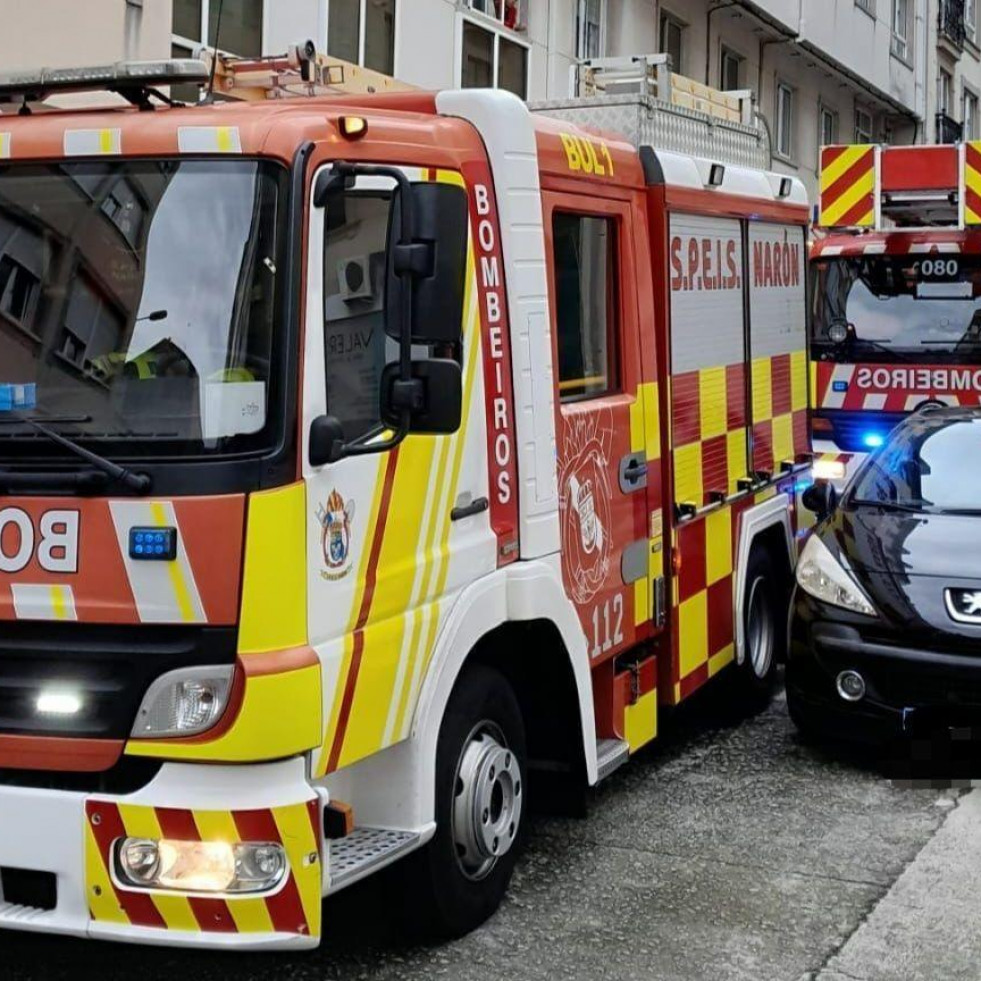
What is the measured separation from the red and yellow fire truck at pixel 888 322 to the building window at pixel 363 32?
14.8 feet

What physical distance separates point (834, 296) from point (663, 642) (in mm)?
6663

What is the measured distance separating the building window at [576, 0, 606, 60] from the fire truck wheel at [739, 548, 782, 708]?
11435 mm

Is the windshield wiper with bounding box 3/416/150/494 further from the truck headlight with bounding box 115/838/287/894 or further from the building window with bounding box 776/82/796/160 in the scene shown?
the building window with bounding box 776/82/796/160

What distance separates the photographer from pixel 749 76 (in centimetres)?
2406

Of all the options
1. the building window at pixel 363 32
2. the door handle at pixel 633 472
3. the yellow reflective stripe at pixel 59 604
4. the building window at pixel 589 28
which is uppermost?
the building window at pixel 589 28

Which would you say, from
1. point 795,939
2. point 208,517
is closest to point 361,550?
point 208,517

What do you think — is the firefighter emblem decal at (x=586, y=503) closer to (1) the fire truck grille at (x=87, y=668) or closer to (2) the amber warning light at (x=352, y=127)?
(2) the amber warning light at (x=352, y=127)

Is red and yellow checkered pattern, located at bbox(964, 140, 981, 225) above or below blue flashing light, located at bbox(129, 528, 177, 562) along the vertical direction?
above

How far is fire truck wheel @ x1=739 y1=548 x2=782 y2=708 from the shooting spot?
25.1 ft

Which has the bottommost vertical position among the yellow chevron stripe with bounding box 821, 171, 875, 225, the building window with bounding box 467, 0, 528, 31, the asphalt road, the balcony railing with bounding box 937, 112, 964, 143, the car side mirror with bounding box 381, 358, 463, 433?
the asphalt road

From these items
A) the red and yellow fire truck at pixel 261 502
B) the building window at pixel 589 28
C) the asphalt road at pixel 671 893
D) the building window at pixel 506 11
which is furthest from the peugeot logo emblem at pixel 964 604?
the building window at pixel 589 28

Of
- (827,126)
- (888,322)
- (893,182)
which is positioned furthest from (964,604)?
(827,126)

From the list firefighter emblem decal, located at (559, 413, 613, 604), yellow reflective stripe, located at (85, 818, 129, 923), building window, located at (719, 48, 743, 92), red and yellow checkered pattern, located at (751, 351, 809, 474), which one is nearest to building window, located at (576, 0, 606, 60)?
building window, located at (719, 48, 743, 92)

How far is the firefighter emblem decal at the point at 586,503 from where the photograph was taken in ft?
17.6
